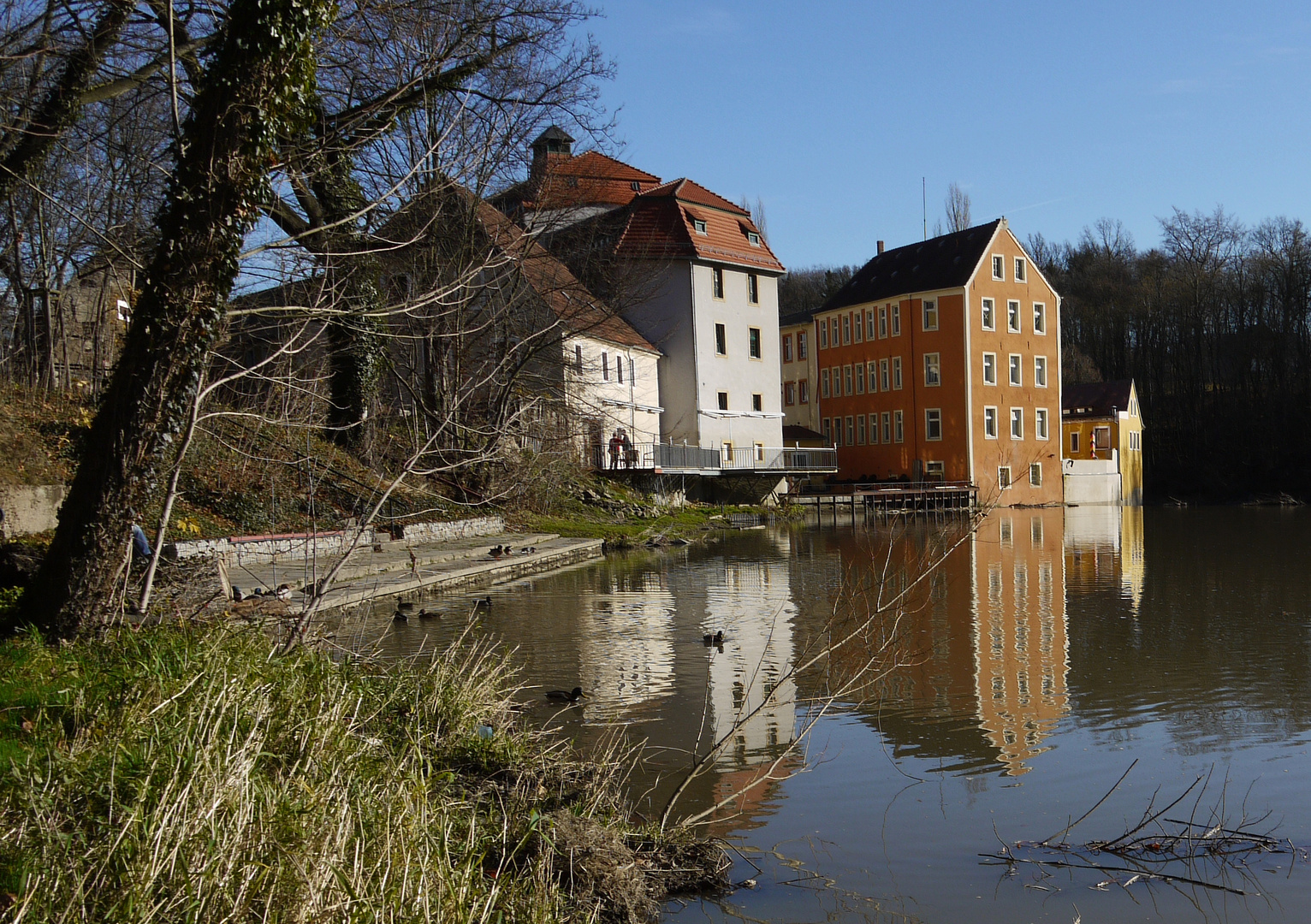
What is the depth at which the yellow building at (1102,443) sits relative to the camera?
60125 mm

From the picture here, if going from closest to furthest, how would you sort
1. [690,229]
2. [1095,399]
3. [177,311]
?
[177,311] → [690,229] → [1095,399]

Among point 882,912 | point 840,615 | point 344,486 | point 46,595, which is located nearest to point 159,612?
point 46,595

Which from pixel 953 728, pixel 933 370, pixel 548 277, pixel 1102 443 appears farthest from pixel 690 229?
pixel 953 728

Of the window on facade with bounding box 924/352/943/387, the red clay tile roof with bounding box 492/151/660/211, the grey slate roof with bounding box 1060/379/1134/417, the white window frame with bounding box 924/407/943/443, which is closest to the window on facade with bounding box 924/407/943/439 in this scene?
the white window frame with bounding box 924/407/943/443

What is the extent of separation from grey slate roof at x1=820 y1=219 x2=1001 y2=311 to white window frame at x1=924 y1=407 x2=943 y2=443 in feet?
19.9

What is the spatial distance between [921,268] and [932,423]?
328 inches

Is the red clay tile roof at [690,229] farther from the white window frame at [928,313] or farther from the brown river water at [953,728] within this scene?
the brown river water at [953,728]

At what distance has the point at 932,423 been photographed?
55062 mm

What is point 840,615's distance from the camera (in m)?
15.0

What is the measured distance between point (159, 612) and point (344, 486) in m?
13.9

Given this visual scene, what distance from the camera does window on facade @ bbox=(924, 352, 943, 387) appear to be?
2158 inches

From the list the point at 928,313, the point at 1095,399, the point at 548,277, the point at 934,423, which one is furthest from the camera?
the point at 1095,399

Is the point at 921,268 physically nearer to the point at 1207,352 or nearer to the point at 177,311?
the point at 1207,352

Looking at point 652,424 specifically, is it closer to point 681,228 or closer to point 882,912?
→ point 681,228
